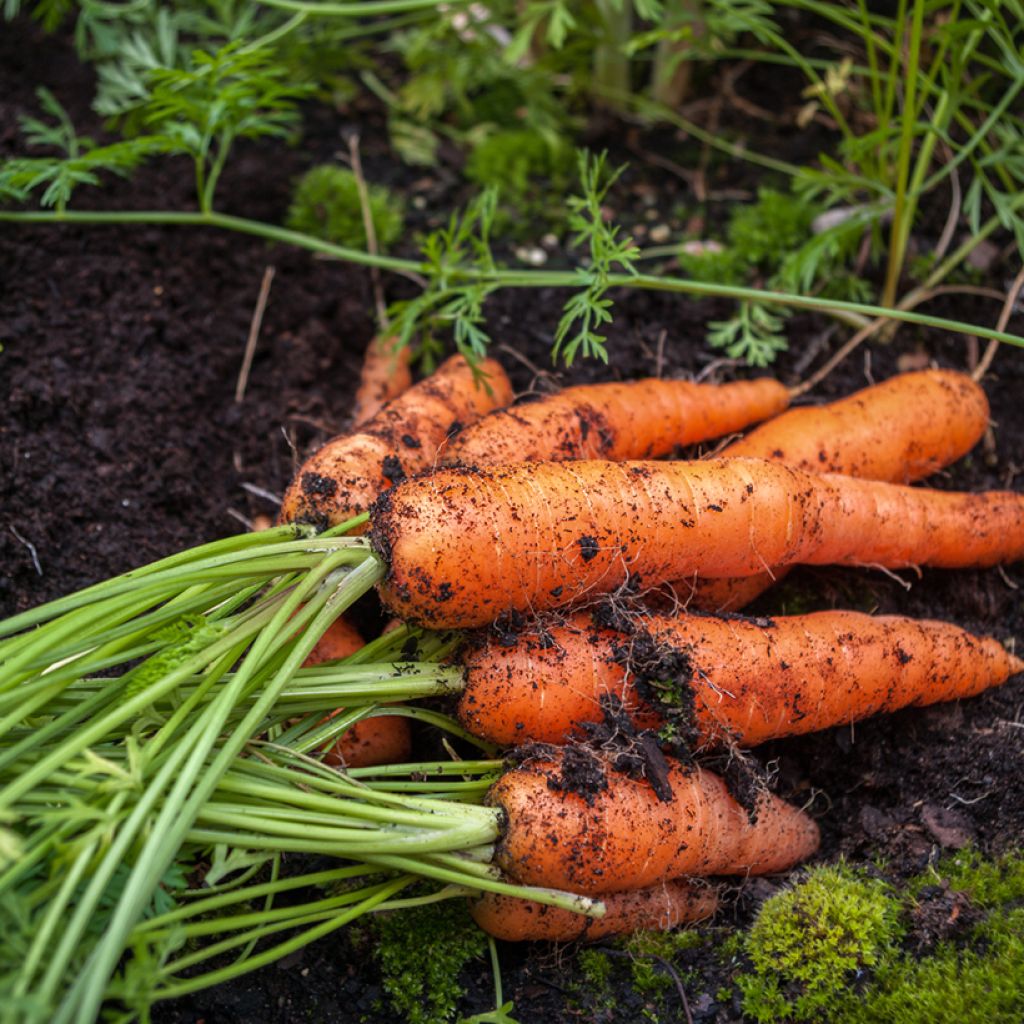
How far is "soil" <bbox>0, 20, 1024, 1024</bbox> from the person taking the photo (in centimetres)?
218

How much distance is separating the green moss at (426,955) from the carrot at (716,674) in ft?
1.30

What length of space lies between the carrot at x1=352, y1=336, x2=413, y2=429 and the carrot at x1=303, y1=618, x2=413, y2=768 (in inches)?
30.5

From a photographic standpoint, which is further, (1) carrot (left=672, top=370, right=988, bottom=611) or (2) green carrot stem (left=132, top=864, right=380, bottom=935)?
(1) carrot (left=672, top=370, right=988, bottom=611)

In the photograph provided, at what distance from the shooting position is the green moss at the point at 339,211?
3.26 metres

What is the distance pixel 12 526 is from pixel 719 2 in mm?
2447

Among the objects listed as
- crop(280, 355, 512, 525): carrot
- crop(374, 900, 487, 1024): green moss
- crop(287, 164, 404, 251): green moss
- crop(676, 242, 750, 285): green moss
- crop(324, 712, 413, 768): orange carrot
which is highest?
crop(287, 164, 404, 251): green moss

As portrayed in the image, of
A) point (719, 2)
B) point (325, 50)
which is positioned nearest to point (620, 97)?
point (719, 2)

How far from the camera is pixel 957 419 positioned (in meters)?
2.80

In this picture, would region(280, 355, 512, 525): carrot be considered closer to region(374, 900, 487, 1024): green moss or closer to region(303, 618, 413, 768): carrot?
region(303, 618, 413, 768): carrot

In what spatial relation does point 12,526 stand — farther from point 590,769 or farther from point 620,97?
point 620,97

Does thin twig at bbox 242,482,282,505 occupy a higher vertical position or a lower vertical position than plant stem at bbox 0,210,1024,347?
lower

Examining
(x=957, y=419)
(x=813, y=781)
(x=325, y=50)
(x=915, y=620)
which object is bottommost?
(x=813, y=781)

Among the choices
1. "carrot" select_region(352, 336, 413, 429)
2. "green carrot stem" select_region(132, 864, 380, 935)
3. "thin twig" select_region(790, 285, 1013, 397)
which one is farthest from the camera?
"thin twig" select_region(790, 285, 1013, 397)

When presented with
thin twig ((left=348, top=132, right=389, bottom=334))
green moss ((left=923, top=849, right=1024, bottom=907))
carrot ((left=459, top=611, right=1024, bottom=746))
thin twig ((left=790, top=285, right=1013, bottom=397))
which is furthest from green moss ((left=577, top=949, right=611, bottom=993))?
thin twig ((left=348, top=132, right=389, bottom=334))
